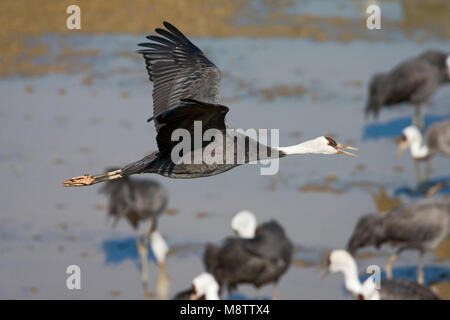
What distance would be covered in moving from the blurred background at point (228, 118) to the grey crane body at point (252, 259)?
15.8 inches

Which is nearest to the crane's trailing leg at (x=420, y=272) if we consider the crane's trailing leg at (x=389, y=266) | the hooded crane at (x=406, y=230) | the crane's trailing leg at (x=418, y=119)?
the hooded crane at (x=406, y=230)

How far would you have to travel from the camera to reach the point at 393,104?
1449 cm

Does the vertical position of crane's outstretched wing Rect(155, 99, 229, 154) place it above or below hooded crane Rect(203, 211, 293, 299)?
above

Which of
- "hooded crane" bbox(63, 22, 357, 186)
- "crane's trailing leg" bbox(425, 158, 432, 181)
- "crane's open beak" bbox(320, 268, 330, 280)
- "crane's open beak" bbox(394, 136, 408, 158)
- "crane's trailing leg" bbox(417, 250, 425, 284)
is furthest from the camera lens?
"crane's open beak" bbox(394, 136, 408, 158)

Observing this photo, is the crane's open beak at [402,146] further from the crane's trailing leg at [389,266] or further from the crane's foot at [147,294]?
the crane's foot at [147,294]

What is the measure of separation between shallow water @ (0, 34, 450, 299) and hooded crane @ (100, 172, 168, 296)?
33 cm

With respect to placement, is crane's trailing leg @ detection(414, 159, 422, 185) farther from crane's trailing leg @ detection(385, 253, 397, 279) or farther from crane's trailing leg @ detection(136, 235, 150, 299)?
crane's trailing leg @ detection(136, 235, 150, 299)

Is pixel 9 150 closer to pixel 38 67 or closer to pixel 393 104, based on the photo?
pixel 38 67

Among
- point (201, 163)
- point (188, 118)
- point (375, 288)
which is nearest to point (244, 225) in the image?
point (375, 288)

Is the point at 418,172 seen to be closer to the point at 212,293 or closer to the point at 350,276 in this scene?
the point at 350,276

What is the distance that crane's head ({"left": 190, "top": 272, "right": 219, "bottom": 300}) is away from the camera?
29.3 ft

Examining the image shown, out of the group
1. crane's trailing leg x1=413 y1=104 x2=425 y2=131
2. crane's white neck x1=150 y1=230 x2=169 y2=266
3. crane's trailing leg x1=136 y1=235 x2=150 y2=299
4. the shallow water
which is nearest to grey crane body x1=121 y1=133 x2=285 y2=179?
the shallow water

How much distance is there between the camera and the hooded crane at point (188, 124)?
5.58 metres

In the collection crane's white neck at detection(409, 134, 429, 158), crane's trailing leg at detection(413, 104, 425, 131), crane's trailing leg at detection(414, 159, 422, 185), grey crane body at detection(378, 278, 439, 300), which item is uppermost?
crane's trailing leg at detection(413, 104, 425, 131)
